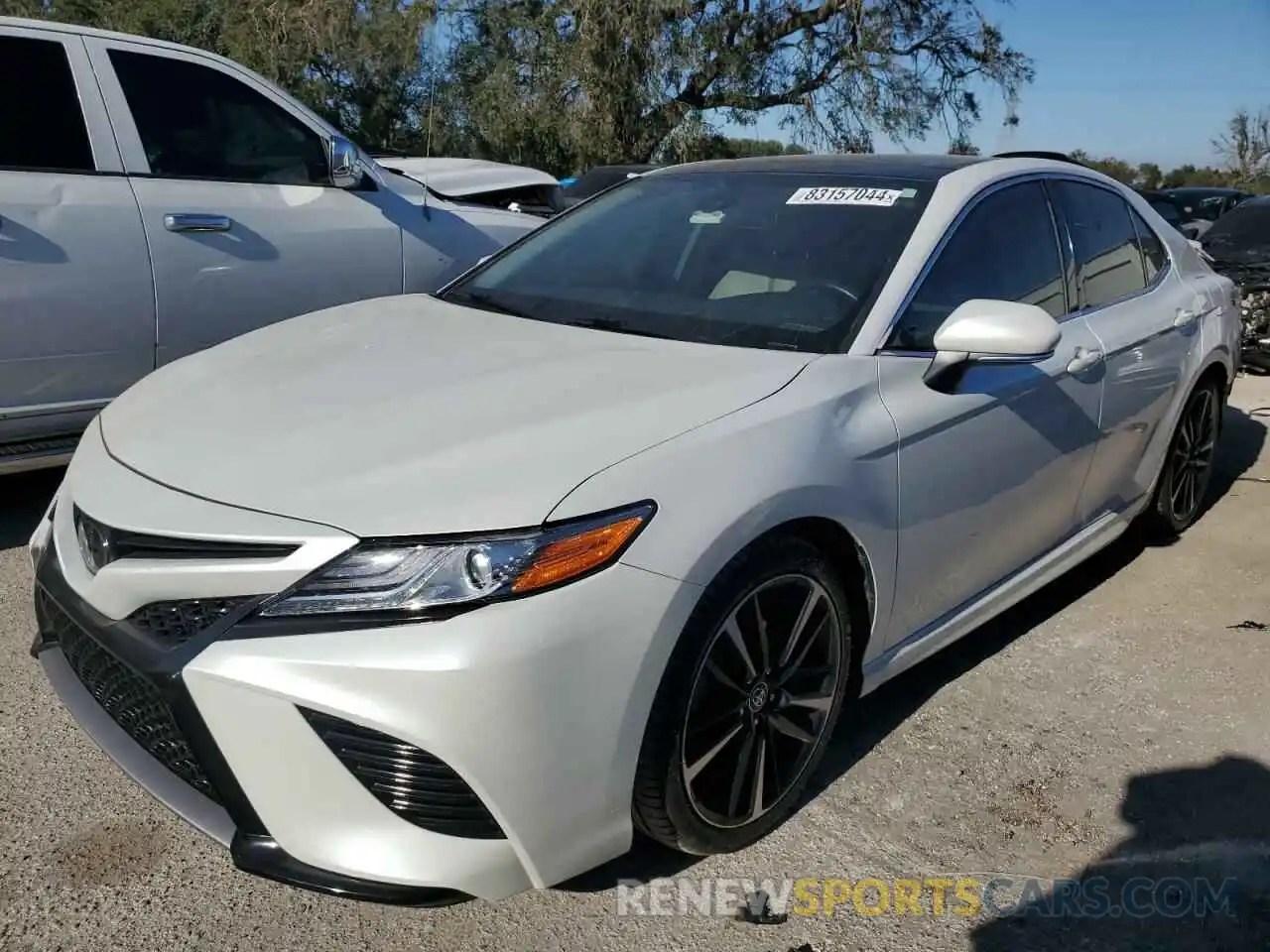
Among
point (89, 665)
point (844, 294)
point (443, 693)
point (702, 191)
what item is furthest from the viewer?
point (702, 191)

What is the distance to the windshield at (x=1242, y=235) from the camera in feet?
29.0

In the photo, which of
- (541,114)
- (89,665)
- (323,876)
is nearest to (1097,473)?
(323,876)

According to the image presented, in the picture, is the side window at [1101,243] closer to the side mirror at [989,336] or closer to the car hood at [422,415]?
the side mirror at [989,336]

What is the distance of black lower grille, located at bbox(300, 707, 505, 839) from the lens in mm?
1862

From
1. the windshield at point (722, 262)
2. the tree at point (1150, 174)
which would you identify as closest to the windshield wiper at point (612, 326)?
the windshield at point (722, 262)

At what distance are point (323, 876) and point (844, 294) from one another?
71.8 inches

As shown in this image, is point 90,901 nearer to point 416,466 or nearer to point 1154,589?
point 416,466

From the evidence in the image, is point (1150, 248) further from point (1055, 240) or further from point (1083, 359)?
point (1083, 359)

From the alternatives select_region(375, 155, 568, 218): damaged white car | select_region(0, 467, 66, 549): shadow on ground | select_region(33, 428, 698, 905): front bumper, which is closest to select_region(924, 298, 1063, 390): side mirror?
select_region(33, 428, 698, 905): front bumper

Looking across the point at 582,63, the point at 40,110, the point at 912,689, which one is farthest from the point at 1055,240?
the point at 582,63

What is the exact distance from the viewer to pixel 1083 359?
3.36 m

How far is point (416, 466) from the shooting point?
2047mm

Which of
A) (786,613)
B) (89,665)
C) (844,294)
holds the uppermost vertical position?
(844,294)

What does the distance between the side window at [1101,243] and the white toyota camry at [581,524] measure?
167mm
